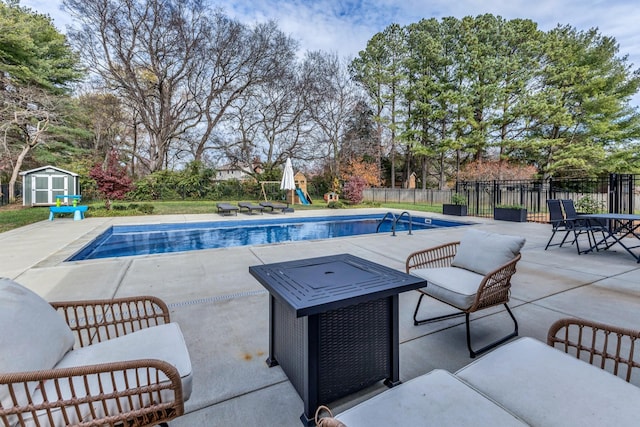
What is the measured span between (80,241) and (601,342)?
7.97 m

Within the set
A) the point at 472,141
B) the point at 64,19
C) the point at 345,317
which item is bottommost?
the point at 345,317

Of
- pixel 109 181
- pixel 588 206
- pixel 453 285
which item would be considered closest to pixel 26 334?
pixel 453 285

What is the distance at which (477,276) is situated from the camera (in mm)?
2473

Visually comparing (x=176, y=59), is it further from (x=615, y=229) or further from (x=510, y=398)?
(x=510, y=398)

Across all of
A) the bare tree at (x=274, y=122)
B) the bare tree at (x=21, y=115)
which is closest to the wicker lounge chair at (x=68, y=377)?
the bare tree at (x=21, y=115)

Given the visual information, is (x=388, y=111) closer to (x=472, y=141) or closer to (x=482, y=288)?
(x=472, y=141)

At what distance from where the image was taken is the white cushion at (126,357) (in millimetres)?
1114

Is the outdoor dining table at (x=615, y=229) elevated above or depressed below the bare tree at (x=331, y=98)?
below

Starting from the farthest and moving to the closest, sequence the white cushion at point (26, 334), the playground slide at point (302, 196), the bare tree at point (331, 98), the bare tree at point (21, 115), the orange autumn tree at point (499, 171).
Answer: the bare tree at point (331, 98)
the playground slide at point (302, 196)
the orange autumn tree at point (499, 171)
the bare tree at point (21, 115)
the white cushion at point (26, 334)

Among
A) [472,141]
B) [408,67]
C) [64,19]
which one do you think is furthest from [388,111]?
[64,19]

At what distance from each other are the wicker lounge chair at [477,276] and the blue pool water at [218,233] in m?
5.42

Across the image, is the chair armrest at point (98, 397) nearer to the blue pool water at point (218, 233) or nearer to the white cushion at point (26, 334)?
the white cushion at point (26, 334)

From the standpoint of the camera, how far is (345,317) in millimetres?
1594

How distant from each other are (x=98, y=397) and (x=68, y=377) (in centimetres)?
13
